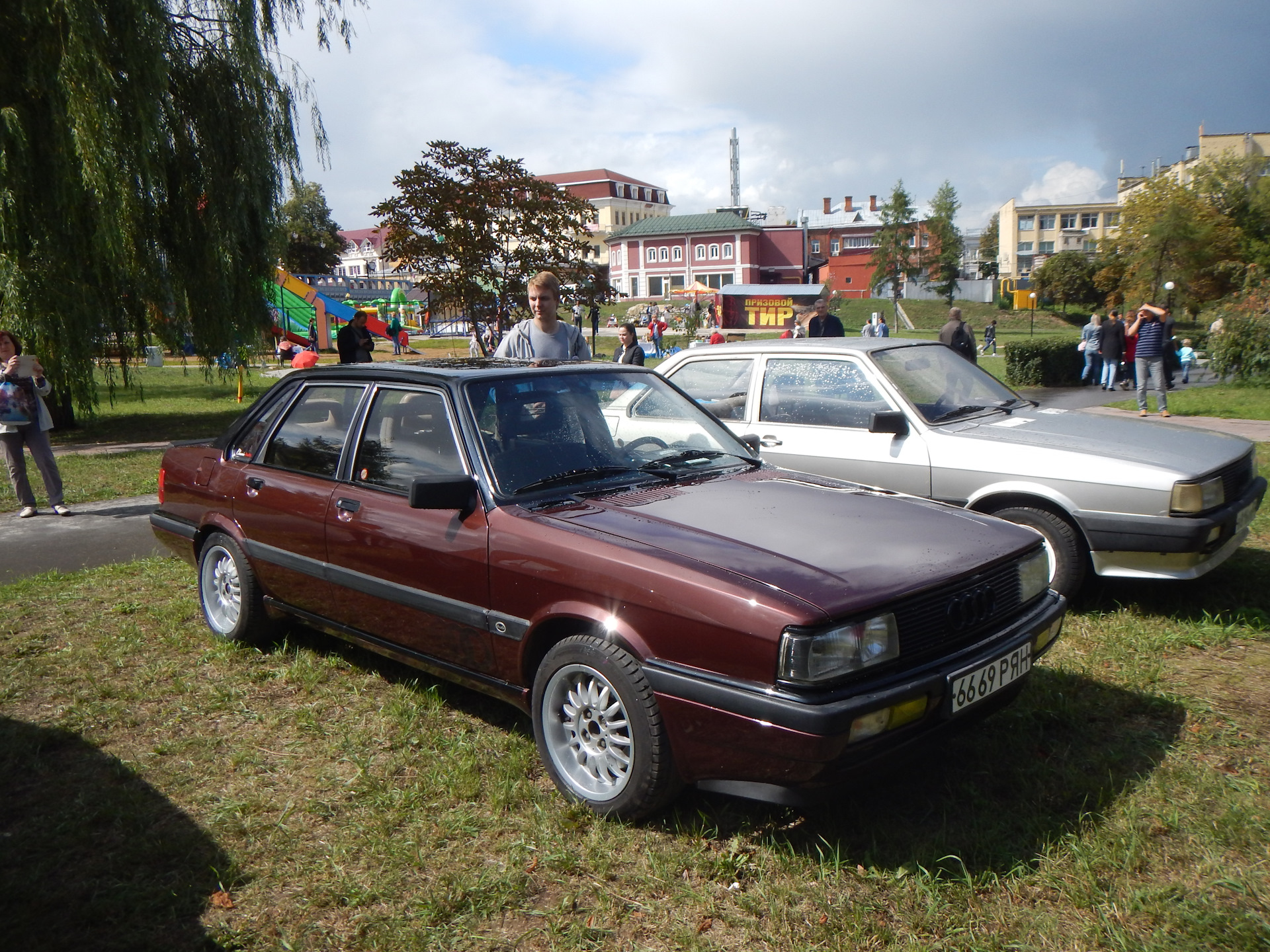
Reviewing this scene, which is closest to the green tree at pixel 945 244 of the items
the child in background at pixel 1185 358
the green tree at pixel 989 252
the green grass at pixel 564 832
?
the green tree at pixel 989 252

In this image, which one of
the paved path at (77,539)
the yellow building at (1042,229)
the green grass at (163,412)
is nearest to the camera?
the paved path at (77,539)

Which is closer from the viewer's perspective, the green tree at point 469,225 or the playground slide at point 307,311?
the green tree at point 469,225

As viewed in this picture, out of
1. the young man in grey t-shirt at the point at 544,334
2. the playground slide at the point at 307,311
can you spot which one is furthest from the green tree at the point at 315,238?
the young man in grey t-shirt at the point at 544,334

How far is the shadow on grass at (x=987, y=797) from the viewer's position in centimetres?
309

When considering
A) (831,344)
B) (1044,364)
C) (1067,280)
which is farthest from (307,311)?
(1067,280)

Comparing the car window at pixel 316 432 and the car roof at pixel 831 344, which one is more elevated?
the car roof at pixel 831 344

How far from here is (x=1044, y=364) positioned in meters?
22.6

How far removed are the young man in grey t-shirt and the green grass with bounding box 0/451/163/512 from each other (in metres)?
4.48

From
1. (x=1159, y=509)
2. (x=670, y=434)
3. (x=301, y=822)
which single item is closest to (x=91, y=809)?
(x=301, y=822)

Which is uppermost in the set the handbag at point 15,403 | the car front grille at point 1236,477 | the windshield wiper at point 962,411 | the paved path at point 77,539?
the handbag at point 15,403

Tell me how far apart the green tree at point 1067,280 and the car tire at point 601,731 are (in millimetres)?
75759

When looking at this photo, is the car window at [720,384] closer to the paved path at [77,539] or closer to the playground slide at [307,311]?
the paved path at [77,539]

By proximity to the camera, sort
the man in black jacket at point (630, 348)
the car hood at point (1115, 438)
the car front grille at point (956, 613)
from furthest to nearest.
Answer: the man in black jacket at point (630, 348) < the car hood at point (1115, 438) < the car front grille at point (956, 613)

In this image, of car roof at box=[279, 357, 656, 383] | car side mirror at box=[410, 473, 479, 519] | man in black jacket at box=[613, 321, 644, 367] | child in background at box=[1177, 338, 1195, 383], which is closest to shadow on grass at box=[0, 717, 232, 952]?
car side mirror at box=[410, 473, 479, 519]
